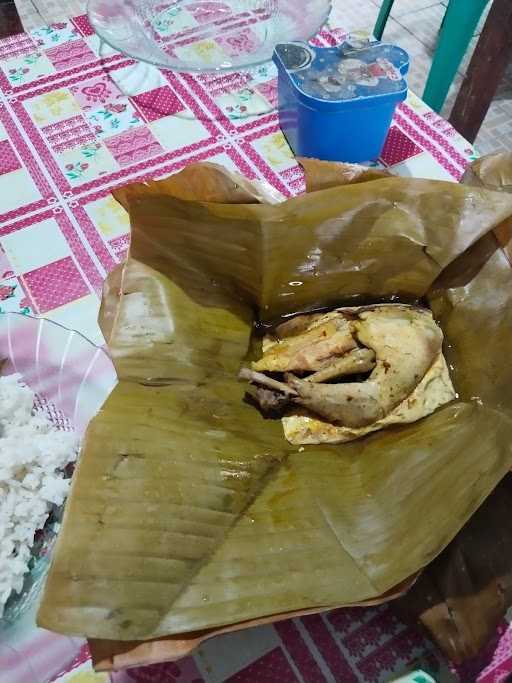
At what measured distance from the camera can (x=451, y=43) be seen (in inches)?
63.7

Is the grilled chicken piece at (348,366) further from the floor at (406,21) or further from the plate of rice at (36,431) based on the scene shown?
the floor at (406,21)

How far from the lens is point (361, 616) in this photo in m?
0.76

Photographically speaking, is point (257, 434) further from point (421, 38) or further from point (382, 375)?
point (421, 38)

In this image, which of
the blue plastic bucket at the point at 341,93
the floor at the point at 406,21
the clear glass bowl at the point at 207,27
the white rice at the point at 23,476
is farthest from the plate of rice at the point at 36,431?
the floor at the point at 406,21

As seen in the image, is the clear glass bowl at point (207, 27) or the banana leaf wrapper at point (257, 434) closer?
the banana leaf wrapper at point (257, 434)

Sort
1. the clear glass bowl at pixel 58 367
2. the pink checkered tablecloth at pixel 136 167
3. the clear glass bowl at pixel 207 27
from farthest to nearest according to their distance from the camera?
1. the clear glass bowl at pixel 207 27
2. the clear glass bowl at pixel 58 367
3. the pink checkered tablecloth at pixel 136 167

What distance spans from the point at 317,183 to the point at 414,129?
0.57m

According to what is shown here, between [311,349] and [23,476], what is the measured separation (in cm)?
40

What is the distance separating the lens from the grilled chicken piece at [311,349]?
0.82 meters

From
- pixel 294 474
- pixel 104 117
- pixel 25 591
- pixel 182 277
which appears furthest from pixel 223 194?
pixel 104 117

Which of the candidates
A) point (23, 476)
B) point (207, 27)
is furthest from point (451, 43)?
point (23, 476)

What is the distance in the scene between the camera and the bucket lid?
3.57 ft

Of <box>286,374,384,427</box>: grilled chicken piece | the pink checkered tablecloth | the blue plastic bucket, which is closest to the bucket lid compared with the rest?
the blue plastic bucket

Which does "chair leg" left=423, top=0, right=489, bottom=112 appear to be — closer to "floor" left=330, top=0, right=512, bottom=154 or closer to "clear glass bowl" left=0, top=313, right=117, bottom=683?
"floor" left=330, top=0, right=512, bottom=154
